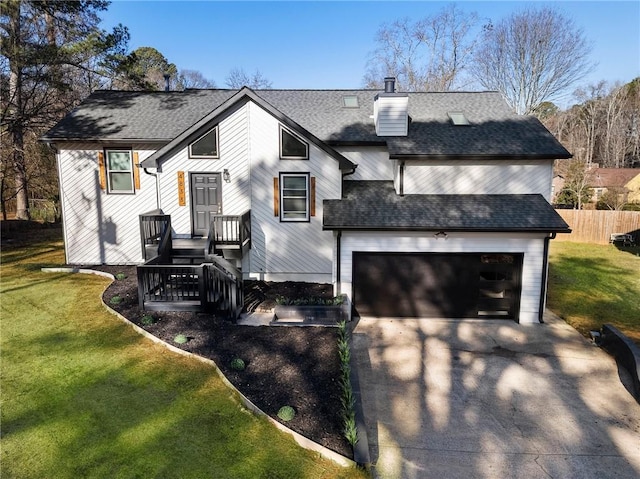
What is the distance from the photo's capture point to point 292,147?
37.2 feet

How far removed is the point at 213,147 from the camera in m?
11.5

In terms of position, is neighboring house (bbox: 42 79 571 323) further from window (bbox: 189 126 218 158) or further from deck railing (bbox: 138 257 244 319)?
deck railing (bbox: 138 257 244 319)

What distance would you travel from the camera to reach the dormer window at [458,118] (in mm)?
12772

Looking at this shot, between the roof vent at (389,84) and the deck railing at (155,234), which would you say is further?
the roof vent at (389,84)

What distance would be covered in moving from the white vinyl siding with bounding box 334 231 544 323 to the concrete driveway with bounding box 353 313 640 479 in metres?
1.01

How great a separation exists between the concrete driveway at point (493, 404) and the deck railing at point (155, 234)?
592 centimetres

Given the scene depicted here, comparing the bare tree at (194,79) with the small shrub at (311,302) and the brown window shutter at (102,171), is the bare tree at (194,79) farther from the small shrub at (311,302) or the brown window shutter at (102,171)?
the small shrub at (311,302)

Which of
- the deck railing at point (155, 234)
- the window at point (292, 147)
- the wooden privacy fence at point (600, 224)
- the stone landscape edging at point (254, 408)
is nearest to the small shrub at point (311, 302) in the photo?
the stone landscape edging at point (254, 408)

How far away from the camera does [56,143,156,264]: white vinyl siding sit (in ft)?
42.5

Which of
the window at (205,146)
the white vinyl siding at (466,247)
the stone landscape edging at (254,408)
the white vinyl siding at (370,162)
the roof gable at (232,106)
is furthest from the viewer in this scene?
the white vinyl siding at (370,162)

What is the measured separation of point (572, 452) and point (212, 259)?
26.7ft

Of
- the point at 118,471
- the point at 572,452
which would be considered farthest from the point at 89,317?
the point at 572,452

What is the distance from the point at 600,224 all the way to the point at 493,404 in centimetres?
2073

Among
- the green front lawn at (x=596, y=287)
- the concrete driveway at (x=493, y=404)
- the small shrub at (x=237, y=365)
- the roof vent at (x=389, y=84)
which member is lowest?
the concrete driveway at (x=493, y=404)
